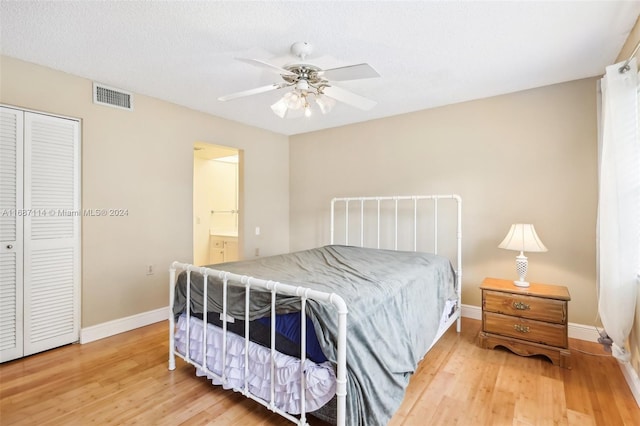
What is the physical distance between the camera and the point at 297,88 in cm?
220

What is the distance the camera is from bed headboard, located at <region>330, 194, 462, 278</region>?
3503mm

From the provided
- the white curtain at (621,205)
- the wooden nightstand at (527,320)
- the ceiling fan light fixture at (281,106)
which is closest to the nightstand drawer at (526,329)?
the wooden nightstand at (527,320)

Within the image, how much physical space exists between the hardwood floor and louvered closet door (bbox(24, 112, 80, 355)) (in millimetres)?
245

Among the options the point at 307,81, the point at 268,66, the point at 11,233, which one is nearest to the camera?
the point at 268,66

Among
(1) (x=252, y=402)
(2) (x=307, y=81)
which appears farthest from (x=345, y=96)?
(1) (x=252, y=402)

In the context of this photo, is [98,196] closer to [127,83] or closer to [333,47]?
[127,83]

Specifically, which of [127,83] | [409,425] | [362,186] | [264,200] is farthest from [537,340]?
[127,83]

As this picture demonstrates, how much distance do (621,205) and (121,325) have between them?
13.8 feet

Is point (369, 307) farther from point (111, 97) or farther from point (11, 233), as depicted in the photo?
point (111, 97)

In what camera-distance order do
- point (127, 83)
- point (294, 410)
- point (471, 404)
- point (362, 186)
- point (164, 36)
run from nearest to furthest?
point (294, 410), point (471, 404), point (164, 36), point (127, 83), point (362, 186)

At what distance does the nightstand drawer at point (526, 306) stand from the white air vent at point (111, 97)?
379 centimetres

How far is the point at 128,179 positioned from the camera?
318 cm

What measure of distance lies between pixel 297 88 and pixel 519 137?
7.66 ft

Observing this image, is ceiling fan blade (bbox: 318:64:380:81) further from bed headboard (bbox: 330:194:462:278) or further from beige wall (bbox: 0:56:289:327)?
beige wall (bbox: 0:56:289:327)
